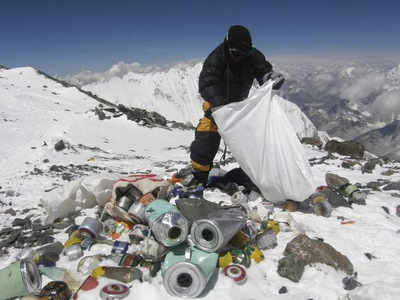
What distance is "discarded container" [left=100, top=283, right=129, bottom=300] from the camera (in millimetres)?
2578

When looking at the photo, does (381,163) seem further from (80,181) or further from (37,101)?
(37,101)

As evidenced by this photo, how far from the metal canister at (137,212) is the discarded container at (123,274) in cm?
88

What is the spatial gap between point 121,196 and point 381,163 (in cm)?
776

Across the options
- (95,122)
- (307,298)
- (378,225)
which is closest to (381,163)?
(378,225)

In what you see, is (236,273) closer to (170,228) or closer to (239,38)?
(170,228)

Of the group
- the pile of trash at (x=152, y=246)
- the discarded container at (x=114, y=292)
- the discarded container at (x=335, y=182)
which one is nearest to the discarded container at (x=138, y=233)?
the pile of trash at (x=152, y=246)

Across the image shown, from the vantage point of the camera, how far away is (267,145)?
4.13 meters

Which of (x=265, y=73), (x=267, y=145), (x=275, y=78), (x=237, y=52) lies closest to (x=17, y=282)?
(x=267, y=145)

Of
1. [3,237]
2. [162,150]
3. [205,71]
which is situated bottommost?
[162,150]

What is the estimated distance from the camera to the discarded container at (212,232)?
2898 millimetres

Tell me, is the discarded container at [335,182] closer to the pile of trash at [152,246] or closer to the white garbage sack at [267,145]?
the pile of trash at [152,246]

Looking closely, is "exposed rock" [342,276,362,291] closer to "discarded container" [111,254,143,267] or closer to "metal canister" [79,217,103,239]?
"discarded container" [111,254,143,267]

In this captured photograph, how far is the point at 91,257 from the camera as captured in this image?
3.12m

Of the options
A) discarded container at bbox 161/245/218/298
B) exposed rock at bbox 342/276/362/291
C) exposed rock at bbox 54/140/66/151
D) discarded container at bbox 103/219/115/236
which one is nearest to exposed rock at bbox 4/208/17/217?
discarded container at bbox 103/219/115/236
